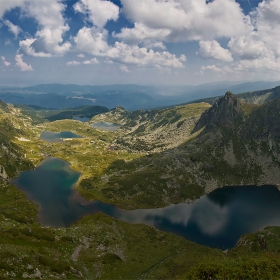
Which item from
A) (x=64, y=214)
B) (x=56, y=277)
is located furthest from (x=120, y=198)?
(x=56, y=277)

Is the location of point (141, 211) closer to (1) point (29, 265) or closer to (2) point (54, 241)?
(2) point (54, 241)

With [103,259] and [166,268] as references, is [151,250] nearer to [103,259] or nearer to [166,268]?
[166,268]

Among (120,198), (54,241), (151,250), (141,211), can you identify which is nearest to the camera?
(54,241)

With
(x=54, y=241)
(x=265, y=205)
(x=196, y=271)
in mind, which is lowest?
(x=265, y=205)

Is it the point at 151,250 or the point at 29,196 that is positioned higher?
the point at 29,196

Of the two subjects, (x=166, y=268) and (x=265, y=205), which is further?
(x=265, y=205)

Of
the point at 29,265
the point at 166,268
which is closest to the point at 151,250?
the point at 166,268

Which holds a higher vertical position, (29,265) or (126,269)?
(29,265)

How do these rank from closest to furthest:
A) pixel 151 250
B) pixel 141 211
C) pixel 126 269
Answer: pixel 126 269
pixel 151 250
pixel 141 211

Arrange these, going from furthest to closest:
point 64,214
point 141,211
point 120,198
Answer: point 120,198
point 141,211
point 64,214
